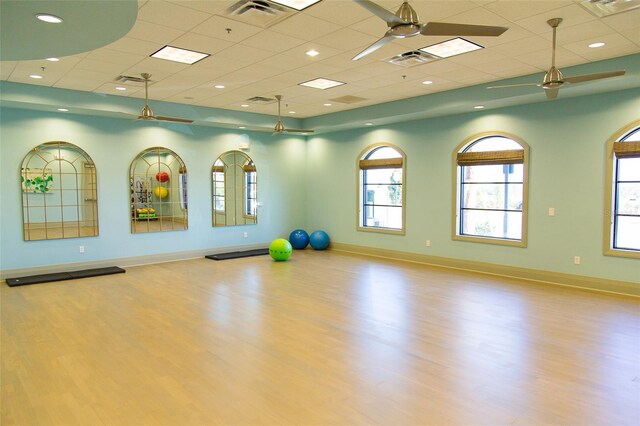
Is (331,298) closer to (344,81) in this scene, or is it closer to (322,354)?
(322,354)

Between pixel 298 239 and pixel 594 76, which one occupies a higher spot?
pixel 594 76

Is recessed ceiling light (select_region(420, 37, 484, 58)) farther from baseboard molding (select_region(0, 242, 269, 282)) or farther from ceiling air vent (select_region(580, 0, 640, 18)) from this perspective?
baseboard molding (select_region(0, 242, 269, 282))

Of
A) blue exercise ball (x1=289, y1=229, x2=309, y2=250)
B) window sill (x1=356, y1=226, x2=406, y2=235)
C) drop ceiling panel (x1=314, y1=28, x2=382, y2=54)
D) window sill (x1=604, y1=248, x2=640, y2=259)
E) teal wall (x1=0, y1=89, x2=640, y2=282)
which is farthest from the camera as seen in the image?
blue exercise ball (x1=289, y1=229, x2=309, y2=250)

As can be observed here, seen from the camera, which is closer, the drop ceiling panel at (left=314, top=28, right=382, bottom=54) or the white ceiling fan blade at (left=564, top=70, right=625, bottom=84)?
the white ceiling fan blade at (left=564, top=70, right=625, bottom=84)

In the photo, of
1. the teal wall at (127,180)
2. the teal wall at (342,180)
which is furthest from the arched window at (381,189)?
the teal wall at (127,180)

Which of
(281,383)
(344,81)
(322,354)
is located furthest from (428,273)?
(281,383)

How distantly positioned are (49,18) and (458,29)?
293cm

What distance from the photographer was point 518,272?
7.36 m

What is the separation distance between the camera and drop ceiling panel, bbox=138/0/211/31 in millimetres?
4016

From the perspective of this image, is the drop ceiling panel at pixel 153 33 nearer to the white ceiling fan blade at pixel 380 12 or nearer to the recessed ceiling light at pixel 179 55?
the recessed ceiling light at pixel 179 55

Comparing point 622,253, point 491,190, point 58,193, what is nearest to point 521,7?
point 622,253

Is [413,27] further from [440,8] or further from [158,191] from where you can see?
[158,191]

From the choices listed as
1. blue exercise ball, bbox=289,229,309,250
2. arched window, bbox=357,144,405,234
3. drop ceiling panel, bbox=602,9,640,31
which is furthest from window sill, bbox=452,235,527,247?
blue exercise ball, bbox=289,229,309,250

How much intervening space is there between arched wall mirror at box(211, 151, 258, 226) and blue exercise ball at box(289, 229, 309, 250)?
99cm
